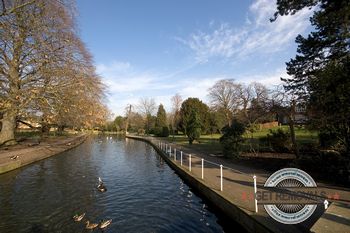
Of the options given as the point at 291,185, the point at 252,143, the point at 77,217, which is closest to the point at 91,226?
the point at 77,217

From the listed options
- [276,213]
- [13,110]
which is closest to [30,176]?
[13,110]

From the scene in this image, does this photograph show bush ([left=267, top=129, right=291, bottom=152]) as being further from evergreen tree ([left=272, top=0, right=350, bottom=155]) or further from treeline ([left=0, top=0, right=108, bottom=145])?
treeline ([left=0, top=0, right=108, bottom=145])

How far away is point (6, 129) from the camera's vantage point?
23.7 m

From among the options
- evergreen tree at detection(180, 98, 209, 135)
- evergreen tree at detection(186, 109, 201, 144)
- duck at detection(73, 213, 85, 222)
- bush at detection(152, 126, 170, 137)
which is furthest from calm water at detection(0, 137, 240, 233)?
bush at detection(152, 126, 170, 137)

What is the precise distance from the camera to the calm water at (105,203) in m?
8.45

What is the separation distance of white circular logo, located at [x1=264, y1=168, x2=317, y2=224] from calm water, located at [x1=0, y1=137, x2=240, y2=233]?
1.97 metres

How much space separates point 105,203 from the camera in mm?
10922

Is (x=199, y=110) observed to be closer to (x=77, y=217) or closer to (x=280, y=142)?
(x=280, y=142)

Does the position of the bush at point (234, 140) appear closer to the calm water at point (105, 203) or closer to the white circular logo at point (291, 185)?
the calm water at point (105, 203)

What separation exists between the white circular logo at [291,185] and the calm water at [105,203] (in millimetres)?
1974

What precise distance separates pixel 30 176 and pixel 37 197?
17.1 ft

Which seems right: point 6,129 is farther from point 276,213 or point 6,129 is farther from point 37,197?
point 276,213

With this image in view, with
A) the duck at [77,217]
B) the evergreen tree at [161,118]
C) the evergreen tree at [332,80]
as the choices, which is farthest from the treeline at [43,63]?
the evergreen tree at [161,118]

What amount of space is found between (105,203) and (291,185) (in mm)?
7525
